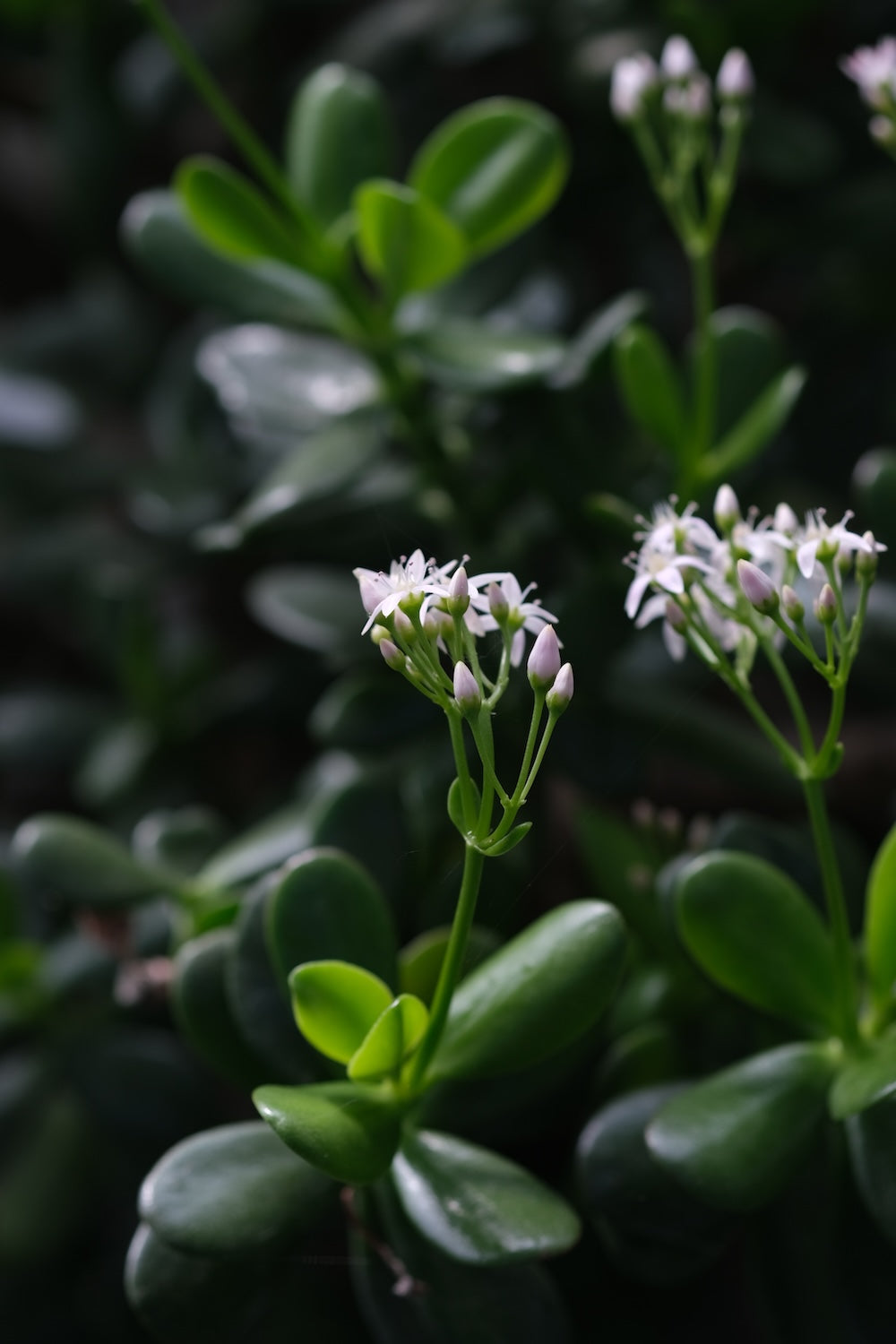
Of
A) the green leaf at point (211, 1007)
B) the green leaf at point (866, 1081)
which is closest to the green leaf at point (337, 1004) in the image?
the green leaf at point (211, 1007)

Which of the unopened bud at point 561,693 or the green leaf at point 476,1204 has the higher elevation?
the unopened bud at point 561,693

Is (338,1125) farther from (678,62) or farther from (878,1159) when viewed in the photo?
(678,62)

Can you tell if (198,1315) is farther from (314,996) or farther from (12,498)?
(12,498)

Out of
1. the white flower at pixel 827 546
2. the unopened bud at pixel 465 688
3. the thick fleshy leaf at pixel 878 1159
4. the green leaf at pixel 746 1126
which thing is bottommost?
the thick fleshy leaf at pixel 878 1159

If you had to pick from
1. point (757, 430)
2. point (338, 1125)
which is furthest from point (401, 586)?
point (757, 430)

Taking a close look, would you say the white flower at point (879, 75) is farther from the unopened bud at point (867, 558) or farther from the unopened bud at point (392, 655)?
the unopened bud at point (392, 655)

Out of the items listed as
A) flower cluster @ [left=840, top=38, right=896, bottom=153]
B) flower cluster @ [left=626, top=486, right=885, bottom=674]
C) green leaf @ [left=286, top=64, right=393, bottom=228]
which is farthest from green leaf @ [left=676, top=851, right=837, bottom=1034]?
green leaf @ [left=286, top=64, right=393, bottom=228]
